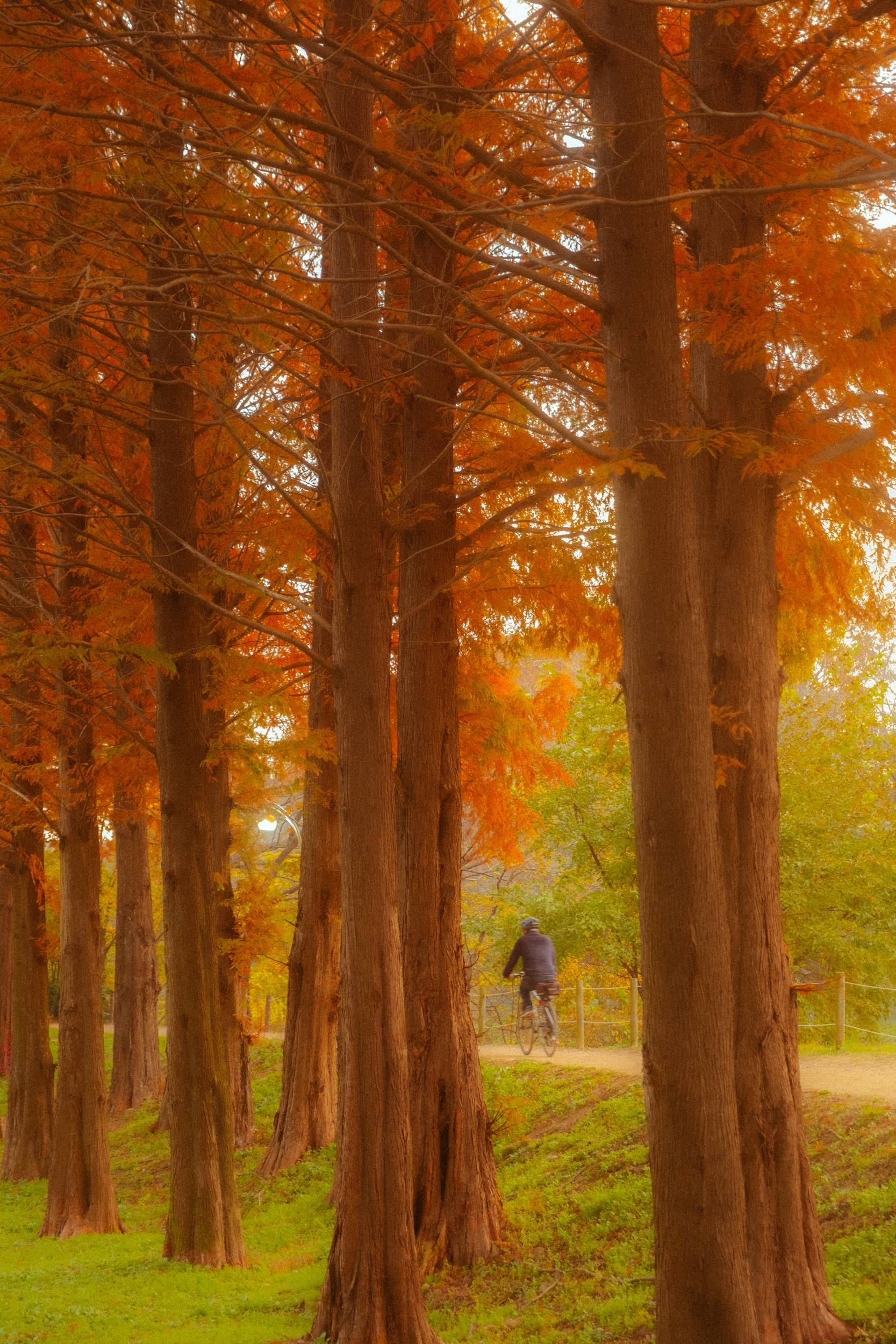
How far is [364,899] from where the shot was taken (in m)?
7.29

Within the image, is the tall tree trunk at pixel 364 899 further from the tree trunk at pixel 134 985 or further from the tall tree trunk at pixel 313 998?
the tree trunk at pixel 134 985

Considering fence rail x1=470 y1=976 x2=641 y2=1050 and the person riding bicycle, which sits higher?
the person riding bicycle

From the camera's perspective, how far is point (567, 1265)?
9.19 m

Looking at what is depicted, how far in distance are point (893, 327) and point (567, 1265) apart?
7.22 meters

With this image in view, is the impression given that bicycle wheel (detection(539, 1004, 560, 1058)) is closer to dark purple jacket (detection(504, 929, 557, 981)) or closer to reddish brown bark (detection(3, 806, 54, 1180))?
dark purple jacket (detection(504, 929, 557, 981))

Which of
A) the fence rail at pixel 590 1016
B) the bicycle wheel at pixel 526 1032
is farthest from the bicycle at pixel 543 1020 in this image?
the fence rail at pixel 590 1016

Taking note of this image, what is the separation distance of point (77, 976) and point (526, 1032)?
830cm

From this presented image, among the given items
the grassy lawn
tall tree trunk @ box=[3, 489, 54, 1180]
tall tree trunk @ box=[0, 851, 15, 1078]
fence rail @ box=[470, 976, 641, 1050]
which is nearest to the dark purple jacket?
fence rail @ box=[470, 976, 641, 1050]

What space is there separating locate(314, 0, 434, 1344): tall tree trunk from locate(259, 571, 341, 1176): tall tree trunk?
574 cm

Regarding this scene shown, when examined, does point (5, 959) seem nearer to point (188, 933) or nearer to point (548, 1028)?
point (548, 1028)

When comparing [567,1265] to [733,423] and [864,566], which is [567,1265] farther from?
[733,423]

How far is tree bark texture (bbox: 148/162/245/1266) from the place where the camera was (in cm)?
949

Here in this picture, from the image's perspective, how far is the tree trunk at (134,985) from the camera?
19969 millimetres

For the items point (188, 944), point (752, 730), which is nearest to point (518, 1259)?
point (188, 944)
